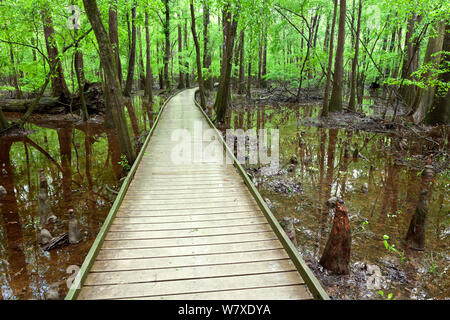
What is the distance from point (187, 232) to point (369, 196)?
508cm

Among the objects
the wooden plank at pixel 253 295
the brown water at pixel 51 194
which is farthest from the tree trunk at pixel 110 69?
the wooden plank at pixel 253 295

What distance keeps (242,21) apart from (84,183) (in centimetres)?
845

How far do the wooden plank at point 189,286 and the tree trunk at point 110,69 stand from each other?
4.78 m

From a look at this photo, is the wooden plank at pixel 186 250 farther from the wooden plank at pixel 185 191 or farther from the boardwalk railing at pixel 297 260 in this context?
the wooden plank at pixel 185 191

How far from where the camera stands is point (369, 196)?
6.91 m

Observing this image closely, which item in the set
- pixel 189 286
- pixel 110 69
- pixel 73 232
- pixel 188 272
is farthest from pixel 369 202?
pixel 110 69

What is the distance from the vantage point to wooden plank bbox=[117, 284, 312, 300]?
299cm

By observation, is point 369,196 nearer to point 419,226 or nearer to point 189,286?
point 419,226

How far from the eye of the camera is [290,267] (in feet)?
11.4

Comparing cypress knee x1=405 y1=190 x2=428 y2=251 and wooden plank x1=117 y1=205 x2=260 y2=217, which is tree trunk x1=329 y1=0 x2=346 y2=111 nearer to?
cypress knee x1=405 y1=190 x2=428 y2=251

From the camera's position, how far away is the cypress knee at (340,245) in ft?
13.7

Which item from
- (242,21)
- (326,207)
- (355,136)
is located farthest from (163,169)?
(355,136)

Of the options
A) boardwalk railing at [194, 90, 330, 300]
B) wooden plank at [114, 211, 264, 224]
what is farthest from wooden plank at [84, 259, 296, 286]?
wooden plank at [114, 211, 264, 224]

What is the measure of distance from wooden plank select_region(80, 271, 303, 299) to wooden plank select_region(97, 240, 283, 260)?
54cm
